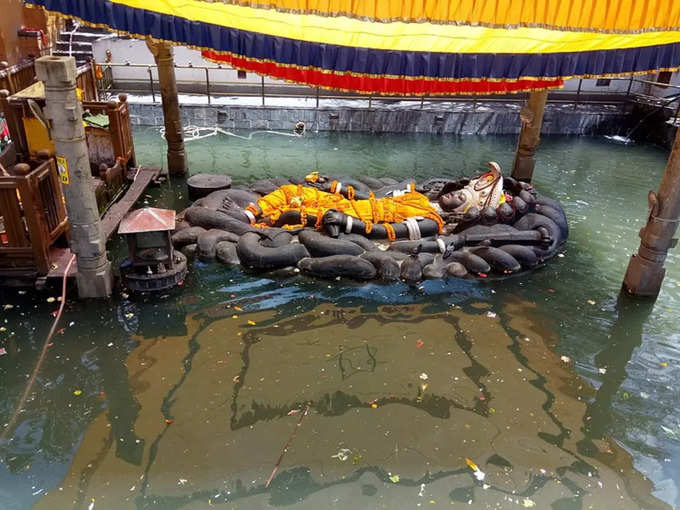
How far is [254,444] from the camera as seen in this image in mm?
4672

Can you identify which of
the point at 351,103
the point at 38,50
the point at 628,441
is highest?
the point at 38,50

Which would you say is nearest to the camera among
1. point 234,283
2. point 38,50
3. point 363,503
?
point 363,503

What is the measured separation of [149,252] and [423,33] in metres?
4.61

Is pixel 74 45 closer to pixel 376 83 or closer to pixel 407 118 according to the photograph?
pixel 407 118

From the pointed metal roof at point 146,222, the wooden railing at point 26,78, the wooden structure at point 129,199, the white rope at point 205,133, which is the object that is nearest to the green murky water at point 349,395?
the wooden structure at point 129,199

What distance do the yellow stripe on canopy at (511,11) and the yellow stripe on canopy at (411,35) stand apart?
71 centimetres

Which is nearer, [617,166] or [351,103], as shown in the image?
[617,166]

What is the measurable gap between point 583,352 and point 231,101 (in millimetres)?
13967

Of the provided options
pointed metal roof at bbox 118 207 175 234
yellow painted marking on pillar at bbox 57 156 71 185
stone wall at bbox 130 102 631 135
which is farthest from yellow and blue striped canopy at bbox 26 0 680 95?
stone wall at bbox 130 102 631 135

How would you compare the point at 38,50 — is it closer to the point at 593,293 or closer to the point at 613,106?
the point at 593,293

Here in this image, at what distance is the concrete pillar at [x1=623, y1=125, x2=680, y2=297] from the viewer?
6.80 meters

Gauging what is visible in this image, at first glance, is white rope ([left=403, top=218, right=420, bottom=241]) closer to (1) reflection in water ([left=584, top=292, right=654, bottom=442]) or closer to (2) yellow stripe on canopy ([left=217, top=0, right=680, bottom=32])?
(1) reflection in water ([left=584, top=292, right=654, bottom=442])

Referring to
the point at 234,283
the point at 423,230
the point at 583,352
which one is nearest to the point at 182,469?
the point at 234,283

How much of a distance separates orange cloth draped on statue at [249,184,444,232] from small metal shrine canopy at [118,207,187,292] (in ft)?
7.71
